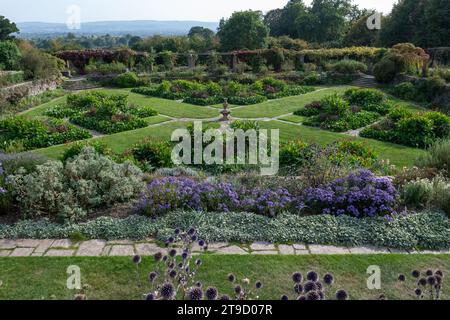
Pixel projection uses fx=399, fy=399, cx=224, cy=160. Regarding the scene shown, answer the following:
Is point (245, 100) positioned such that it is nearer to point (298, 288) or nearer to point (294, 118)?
point (294, 118)

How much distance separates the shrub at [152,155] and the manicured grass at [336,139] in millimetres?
3817

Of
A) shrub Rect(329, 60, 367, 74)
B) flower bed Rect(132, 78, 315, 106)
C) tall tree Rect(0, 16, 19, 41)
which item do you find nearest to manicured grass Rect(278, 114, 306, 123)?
flower bed Rect(132, 78, 315, 106)

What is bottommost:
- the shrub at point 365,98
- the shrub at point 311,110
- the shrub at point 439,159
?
the shrub at point 439,159

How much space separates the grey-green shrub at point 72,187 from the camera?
18.7ft

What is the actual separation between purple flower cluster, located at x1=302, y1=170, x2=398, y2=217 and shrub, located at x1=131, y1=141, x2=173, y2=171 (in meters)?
3.39

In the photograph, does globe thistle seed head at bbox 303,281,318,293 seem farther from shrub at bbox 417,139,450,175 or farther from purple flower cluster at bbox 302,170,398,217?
shrub at bbox 417,139,450,175

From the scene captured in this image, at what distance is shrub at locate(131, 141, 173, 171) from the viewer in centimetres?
832

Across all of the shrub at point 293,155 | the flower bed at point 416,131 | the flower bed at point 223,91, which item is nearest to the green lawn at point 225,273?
the shrub at point 293,155

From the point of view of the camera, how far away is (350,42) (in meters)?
38.7

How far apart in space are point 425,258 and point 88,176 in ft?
16.2

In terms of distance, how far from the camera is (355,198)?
5.88 metres

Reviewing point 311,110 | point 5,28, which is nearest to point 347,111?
point 311,110

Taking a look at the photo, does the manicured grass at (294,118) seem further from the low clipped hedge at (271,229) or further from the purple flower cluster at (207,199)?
the low clipped hedge at (271,229)
